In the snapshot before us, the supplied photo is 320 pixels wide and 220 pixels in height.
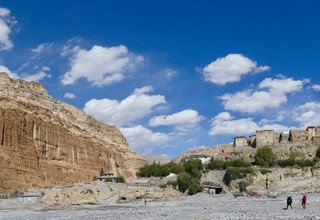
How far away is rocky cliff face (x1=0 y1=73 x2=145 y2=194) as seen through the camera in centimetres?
8025

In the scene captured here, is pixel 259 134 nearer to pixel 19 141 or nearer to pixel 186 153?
pixel 186 153

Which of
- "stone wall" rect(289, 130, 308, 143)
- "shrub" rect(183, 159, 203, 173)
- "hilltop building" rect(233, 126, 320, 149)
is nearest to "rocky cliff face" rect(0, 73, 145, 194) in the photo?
"shrub" rect(183, 159, 203, 173)

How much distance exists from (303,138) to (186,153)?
1480 inches

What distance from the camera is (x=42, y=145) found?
3573 inches

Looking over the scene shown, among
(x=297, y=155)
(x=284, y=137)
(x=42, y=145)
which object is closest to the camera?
(x=297, y=155)

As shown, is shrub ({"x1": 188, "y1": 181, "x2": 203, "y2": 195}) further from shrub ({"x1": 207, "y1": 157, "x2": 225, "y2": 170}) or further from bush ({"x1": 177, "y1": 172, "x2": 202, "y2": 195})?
shrub ({"x1": 207, "y1": 157, "x2": 225, "y2": 170})

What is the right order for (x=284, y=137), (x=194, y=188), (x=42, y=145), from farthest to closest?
(x=284, y=137) < (x=42, y=145) < (x=194, y=188)

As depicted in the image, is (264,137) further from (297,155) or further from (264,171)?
(264,171)

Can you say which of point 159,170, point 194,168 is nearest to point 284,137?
point 194,168

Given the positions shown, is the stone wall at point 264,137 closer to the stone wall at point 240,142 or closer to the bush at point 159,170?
the stone wall at point 240,142

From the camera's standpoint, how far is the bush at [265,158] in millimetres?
77750

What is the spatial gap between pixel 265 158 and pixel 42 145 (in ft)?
131

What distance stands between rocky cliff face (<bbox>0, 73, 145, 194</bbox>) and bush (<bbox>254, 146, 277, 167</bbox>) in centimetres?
3583

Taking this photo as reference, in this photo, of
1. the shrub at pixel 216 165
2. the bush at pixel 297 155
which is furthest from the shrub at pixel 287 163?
the bush at pixel 297 155
